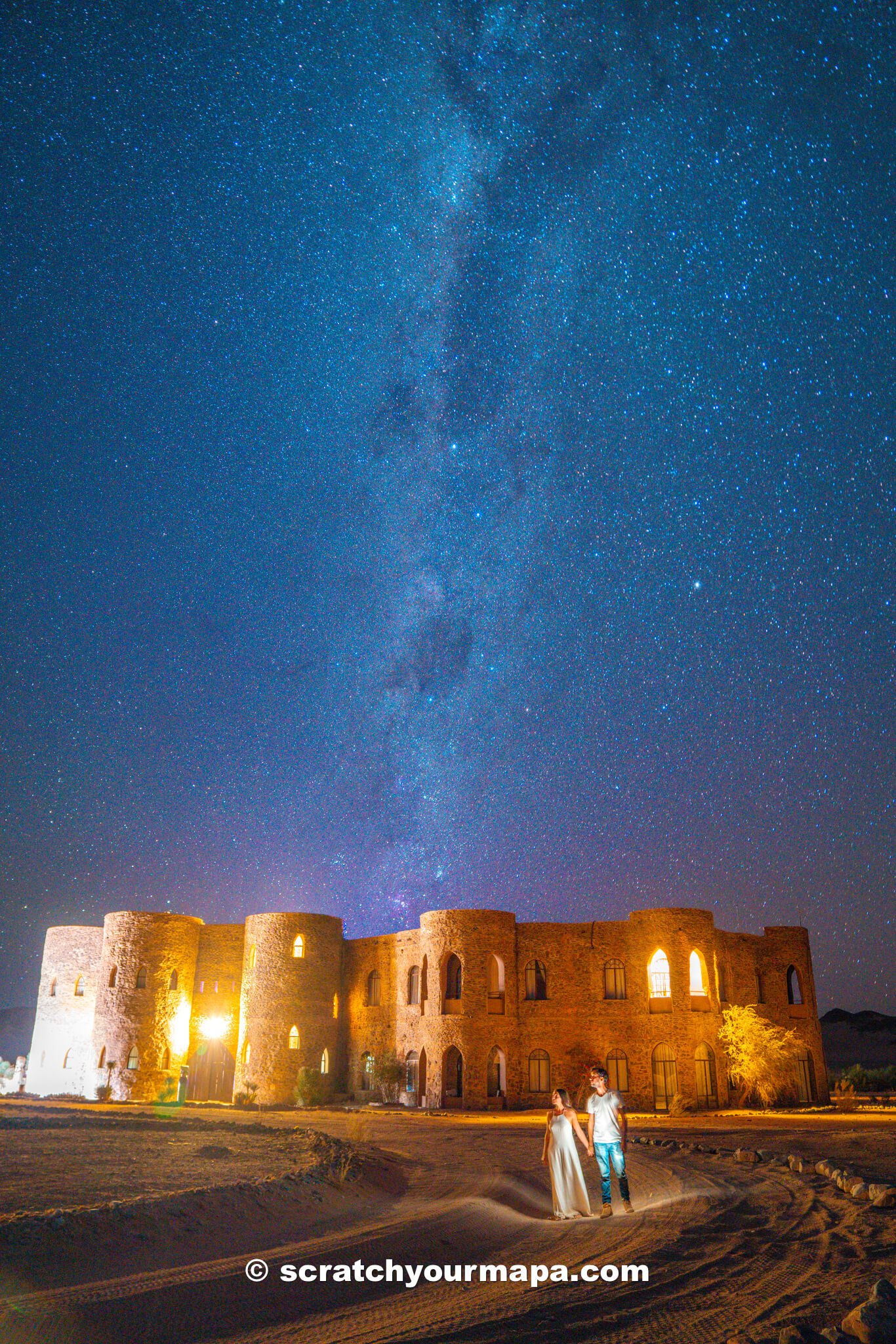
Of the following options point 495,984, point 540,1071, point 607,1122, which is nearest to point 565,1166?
point 607,1122

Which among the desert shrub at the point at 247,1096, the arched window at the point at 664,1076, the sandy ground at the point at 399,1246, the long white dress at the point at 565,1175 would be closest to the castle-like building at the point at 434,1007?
the arched window at the point at 664,1076

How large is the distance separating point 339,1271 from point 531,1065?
Answer: 90.8 feet

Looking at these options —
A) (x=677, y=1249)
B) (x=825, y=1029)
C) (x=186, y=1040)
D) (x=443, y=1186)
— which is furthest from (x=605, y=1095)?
(x=825, y=1029)

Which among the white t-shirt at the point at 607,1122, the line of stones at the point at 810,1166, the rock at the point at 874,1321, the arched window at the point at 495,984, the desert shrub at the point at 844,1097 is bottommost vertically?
the desert shrub at the point at 844,1097

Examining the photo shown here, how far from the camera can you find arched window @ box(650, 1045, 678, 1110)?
31.3m

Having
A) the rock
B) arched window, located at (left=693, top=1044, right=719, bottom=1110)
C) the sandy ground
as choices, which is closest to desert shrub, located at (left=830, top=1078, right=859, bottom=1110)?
arched window, located at (left=693, top=1044, right=719, bottom=1110)

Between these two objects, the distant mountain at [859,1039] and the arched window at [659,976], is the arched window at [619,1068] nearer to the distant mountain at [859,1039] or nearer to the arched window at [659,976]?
the arched window at [659,976]

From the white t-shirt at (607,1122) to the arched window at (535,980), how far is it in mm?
25792

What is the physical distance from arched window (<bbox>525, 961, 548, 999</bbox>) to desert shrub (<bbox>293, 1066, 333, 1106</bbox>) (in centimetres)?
851

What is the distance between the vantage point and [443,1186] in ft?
41.4

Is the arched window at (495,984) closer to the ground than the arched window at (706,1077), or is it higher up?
higher up

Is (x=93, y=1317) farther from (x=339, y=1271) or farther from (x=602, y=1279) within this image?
(x=602, y=1279)

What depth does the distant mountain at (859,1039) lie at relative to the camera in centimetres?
7338

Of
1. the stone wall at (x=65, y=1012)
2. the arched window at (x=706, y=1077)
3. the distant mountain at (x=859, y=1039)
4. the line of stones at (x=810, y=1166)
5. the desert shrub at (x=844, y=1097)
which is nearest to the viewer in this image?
the line of stones at (x=810, y=1166)
